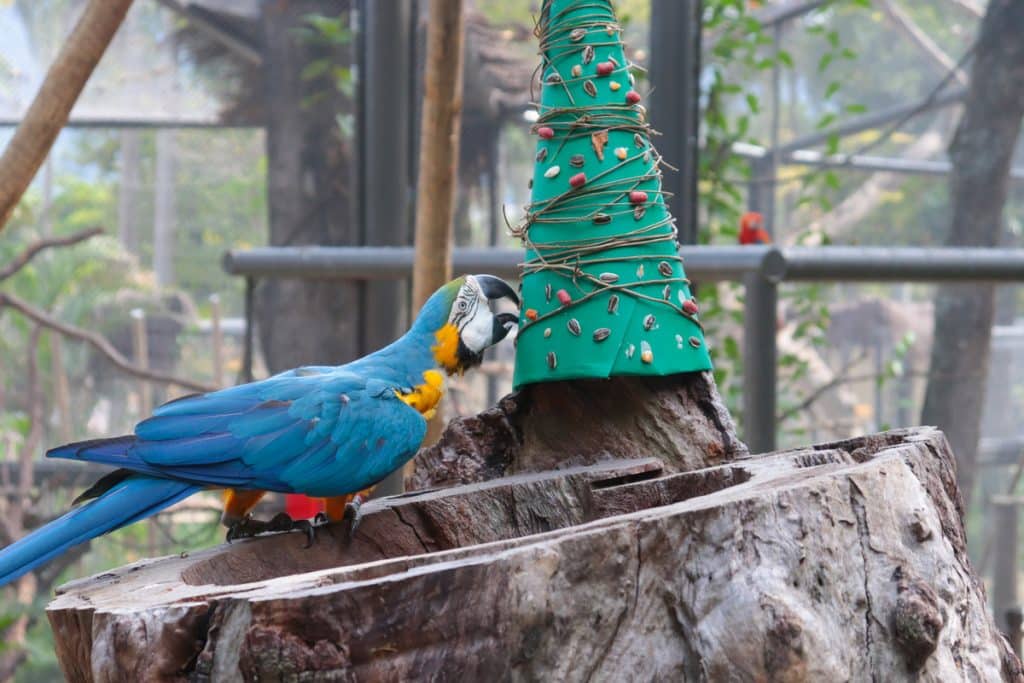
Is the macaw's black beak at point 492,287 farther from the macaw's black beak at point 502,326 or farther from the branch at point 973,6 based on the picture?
the branch at point 973,6

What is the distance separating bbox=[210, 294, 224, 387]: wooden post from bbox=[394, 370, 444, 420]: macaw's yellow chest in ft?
4.74

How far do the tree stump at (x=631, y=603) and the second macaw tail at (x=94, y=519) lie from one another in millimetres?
40

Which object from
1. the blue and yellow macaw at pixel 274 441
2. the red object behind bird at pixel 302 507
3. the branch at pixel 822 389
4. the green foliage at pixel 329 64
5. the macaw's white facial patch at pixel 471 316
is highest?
the green foliage at pixel 329 64

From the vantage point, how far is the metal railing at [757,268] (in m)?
→ 1.80

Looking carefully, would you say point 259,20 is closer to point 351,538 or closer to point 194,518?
point 194,518

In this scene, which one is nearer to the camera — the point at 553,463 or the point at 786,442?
the point at 553,463

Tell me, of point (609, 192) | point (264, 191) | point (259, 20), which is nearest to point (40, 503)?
point (264, 191)

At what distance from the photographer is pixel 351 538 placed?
1.02 meters

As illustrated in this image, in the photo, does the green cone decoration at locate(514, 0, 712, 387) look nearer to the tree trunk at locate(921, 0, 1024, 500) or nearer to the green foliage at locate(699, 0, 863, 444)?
the green foliage at locate(699, 0, 863, 444)

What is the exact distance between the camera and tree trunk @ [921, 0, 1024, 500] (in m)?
2.38

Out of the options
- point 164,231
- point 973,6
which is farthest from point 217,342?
point 973,6

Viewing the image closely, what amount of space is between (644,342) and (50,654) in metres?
1.89

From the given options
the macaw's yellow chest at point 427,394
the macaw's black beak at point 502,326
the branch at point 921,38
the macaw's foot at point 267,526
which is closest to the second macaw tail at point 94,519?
the macaw's foot at point 267,526

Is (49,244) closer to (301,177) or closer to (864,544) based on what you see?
(301,177)
